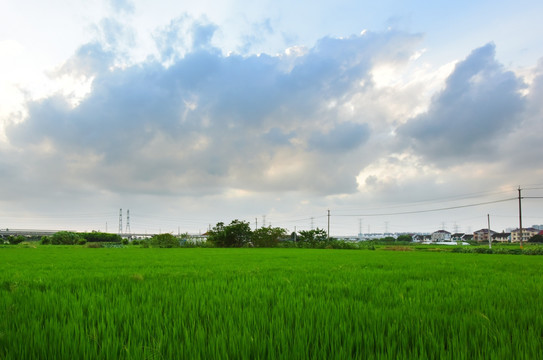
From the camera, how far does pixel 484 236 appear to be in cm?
13688

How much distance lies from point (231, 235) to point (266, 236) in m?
5.67

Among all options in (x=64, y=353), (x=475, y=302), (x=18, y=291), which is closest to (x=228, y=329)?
(x=64, y=353)

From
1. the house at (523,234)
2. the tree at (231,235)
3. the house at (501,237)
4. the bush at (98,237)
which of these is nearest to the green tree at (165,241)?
the tree at (231,235)

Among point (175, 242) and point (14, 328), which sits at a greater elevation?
point (14, 328)

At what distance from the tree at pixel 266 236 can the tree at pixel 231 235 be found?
51.7 inches

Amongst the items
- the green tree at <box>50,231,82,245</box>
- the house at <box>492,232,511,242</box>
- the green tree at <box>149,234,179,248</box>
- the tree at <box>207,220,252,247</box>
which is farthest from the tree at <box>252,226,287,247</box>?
the house at <box>492,232,511,242</box>

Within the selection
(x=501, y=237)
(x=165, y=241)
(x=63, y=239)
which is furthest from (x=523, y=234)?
(x=63, y=239)

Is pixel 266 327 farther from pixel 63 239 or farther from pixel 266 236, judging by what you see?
pixel 63 239

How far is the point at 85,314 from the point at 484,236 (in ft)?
565

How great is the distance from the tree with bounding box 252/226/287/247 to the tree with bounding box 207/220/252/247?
1.31 metres

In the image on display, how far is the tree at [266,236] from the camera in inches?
1783

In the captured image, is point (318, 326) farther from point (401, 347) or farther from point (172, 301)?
point (172, 301)

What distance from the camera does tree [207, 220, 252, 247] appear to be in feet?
144

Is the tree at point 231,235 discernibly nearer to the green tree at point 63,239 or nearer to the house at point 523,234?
the green tree at point 63,239
